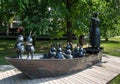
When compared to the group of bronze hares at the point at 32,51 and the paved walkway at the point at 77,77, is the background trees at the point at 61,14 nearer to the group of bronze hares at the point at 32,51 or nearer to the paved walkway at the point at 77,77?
the group of bronze hares at the point at 32,51

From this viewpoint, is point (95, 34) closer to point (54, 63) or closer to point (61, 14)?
point (61, 14)

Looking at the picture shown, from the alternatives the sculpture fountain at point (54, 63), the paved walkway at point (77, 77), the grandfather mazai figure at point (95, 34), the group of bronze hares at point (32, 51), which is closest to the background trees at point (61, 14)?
the grandfather mazai figure at point (95, 34)

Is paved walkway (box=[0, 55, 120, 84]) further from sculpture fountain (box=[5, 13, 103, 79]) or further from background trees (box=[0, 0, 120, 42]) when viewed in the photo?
background trees (box=[0, 0, 120, 42])

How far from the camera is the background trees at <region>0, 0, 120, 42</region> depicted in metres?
18.0

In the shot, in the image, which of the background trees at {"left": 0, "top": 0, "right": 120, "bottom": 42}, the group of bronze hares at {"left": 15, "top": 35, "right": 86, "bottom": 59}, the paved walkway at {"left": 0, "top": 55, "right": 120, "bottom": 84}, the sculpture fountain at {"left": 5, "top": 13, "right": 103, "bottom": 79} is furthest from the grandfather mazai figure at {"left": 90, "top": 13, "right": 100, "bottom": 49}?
the background trees at {"left": 0, "top": 0, "right": 120, "bottom": 42}

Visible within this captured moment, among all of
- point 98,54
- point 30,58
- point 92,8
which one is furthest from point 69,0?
point 30,58

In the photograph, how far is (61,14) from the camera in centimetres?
1764

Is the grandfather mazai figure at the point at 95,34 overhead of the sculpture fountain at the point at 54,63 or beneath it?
overhead

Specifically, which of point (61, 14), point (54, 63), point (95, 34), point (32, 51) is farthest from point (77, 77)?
point (61, 14)

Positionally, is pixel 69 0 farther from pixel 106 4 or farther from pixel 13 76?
pixel 13 76

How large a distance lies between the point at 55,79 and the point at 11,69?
9.68 feet

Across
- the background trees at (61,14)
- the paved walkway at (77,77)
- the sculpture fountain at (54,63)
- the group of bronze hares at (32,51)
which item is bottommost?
the paved walkway at (77,77)

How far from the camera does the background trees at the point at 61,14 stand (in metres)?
18.0

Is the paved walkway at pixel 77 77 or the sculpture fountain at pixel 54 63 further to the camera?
the paved walkway at pixel 77 77
